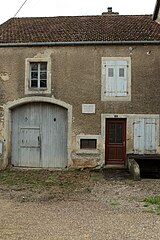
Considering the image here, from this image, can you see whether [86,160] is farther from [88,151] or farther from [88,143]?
[88,143]

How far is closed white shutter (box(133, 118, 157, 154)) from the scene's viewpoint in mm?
13727

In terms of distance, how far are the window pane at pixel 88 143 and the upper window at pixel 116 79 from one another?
175 centimetres

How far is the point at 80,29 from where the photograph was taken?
15266 mm

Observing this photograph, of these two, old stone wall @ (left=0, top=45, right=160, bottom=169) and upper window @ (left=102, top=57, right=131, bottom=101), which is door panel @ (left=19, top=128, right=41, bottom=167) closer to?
old stone wall @ (left=0, top=45, right=160, bottom=169)

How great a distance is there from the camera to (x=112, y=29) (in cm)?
1507

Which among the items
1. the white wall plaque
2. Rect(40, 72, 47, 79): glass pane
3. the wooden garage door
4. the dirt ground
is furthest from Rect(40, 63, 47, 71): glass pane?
the dirt ground

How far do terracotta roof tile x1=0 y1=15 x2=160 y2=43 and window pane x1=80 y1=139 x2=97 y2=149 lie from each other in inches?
160

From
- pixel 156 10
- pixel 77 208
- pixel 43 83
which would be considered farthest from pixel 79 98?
pixel 77 208

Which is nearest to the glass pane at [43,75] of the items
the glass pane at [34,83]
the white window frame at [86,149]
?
the glass pane at [34,83]

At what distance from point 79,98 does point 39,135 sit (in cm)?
229

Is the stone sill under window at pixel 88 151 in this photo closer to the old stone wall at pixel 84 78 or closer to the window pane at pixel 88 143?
the window pane at pixel 88 143

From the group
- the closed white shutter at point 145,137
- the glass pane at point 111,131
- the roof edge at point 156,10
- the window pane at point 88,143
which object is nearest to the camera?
the closed white shutter at point 145,137

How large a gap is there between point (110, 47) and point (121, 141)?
12.5 feet

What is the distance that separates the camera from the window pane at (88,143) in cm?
1396
